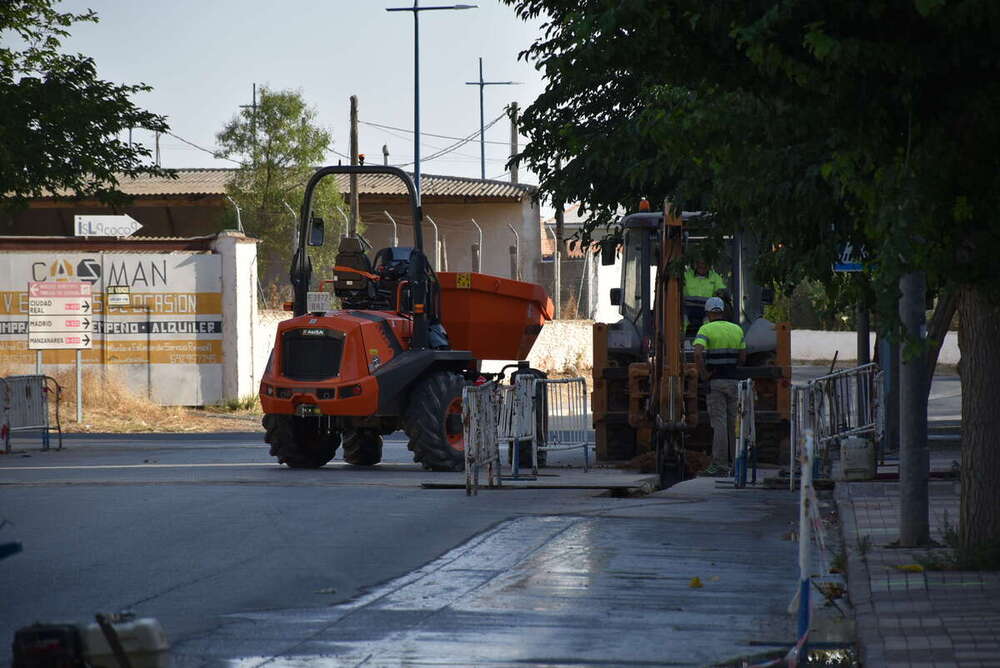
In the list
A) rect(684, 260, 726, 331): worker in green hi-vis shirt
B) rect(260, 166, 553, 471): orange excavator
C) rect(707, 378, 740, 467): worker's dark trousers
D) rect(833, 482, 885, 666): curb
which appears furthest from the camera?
rect(684, 260, 726, 331): worker in green hi-vis shirt

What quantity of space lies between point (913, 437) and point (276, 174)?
39136 mm

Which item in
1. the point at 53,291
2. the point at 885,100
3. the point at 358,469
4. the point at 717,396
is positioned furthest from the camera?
the point at 53,291

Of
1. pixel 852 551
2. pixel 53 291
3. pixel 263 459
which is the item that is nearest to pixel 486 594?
pixel 852 551

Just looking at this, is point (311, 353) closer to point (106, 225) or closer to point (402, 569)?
point (402, 569)

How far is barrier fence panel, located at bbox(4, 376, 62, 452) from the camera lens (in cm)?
2312

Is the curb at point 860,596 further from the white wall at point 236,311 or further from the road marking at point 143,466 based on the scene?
the white wall at point 236,311

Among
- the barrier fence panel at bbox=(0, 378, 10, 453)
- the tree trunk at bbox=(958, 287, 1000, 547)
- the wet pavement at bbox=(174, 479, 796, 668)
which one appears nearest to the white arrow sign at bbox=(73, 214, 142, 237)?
the barrier fence panel at bbox=(0, 378, 10, 453)

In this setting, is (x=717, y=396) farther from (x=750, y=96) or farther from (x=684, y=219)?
(x=750, y=96)

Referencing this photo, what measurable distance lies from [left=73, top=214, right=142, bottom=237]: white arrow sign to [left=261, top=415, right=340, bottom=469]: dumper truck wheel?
17.4m

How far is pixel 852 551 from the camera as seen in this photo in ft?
34.8

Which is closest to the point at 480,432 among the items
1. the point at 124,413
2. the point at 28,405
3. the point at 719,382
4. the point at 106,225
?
the point at 719,382

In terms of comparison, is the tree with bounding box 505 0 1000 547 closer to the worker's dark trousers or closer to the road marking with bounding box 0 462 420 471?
the worker's dark trousers

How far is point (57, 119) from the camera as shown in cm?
2377

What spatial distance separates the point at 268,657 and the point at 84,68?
18.8 metres
